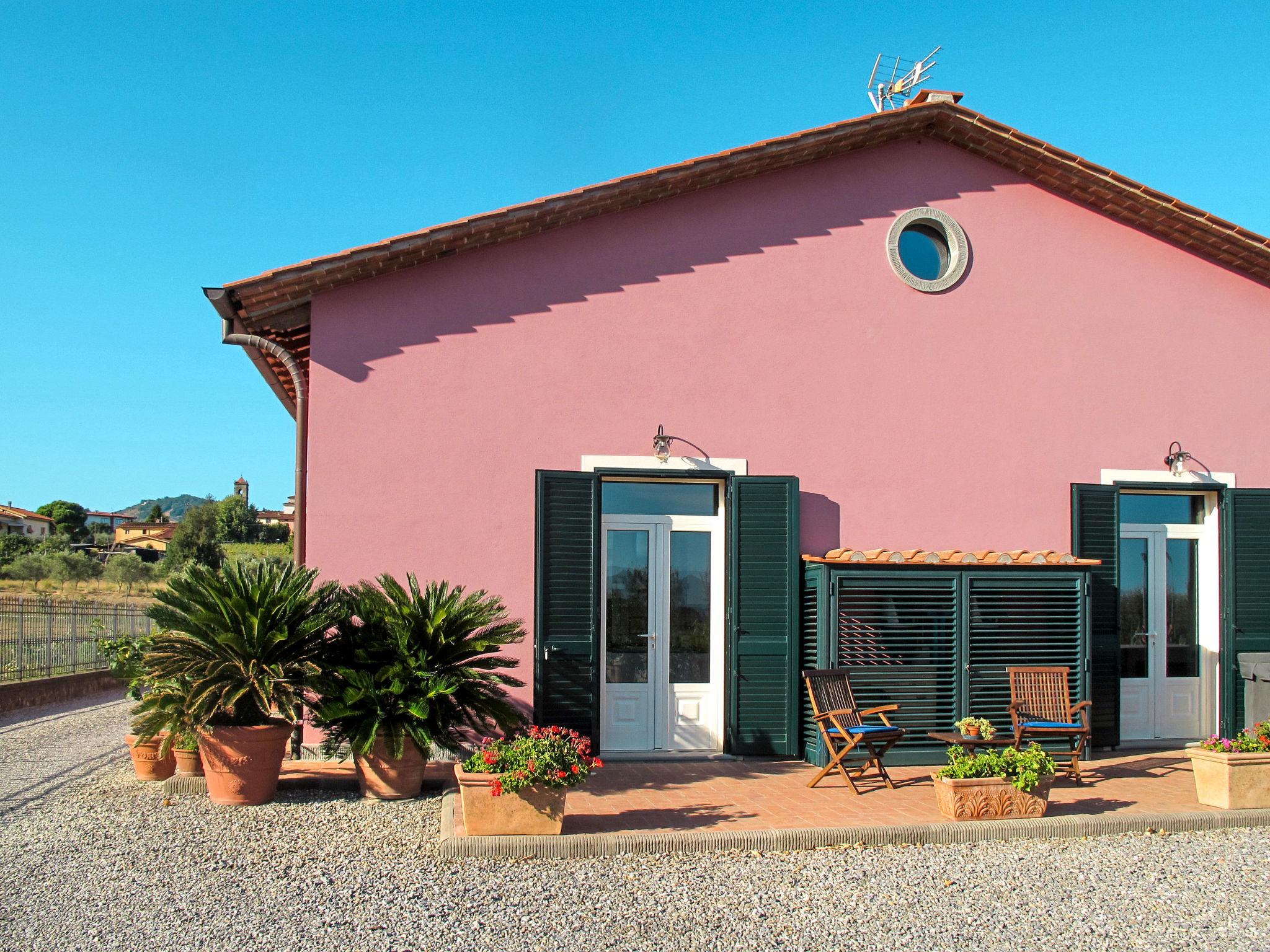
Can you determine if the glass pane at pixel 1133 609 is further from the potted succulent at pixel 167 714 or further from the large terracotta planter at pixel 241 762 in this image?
the potted succulent at pixel 167 714

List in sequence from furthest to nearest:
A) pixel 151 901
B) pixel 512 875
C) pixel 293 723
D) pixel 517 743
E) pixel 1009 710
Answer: pixel 1009 710 → pixel 293 723 → pixel 517 743 → pixel 512 875 → pixel 151 901

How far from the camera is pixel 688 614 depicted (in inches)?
355

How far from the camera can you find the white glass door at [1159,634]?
988cm

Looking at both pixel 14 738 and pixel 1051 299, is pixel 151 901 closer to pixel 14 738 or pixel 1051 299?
pixel 14 738

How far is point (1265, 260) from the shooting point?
398 inches

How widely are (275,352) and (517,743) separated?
4.22 meters

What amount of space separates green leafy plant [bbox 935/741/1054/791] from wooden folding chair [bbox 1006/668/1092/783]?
152 centimetres

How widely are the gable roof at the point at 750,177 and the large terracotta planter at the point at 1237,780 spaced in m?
5.09

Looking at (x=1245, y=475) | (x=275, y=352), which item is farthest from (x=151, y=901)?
(x=1245, y=475)

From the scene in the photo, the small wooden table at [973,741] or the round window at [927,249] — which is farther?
the round window at [927,249]

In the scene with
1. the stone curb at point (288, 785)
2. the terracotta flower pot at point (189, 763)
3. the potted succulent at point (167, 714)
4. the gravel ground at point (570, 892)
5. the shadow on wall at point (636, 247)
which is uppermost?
the shadow on wall at point (636, 247)

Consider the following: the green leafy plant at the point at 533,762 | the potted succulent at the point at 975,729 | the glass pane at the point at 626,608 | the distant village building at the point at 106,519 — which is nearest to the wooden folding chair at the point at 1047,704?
the potted succulent at the point at 975,729

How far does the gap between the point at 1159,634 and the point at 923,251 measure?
4.23 m

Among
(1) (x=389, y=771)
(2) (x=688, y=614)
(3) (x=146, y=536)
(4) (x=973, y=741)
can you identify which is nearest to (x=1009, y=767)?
(4) (x=973, y=741)
